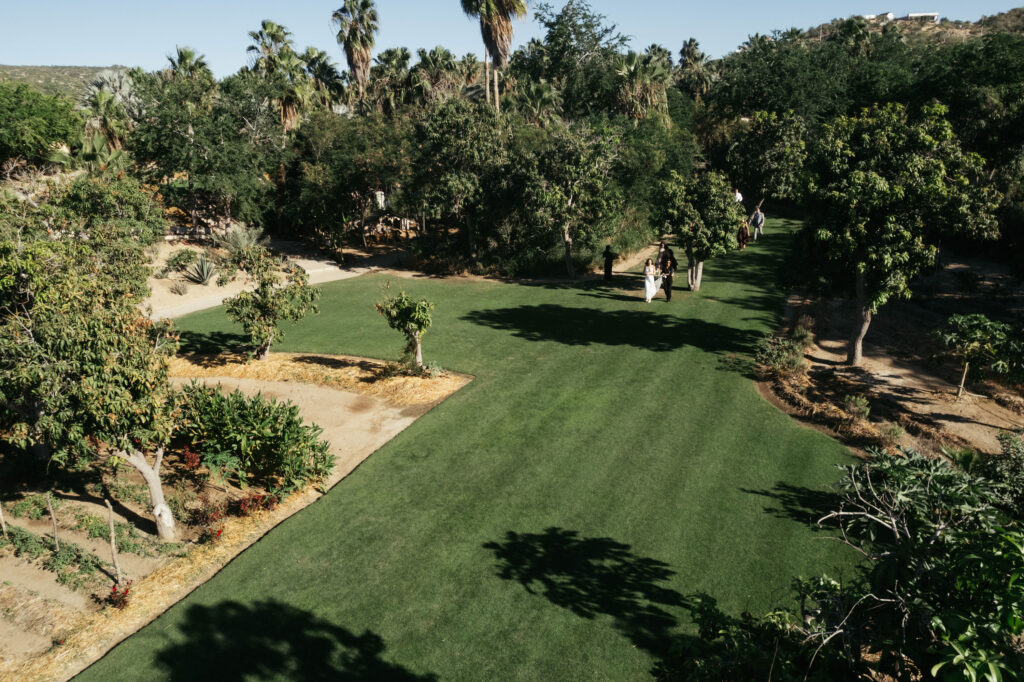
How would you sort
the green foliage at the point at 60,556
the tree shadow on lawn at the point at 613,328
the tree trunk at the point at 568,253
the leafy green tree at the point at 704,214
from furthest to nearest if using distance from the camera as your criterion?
the tree trunk at the point at 568,253
the leafy green tree at the point at 704,214
the tree shadow on lawn at the point at 613,328
the green foliage at the point at 60,556

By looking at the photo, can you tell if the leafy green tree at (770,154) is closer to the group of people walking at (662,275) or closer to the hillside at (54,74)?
the group of people walking at (662,275)

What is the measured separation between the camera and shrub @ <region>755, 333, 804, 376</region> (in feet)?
57.1

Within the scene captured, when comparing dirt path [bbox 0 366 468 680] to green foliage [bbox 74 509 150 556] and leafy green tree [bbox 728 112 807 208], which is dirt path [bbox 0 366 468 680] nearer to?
green foliage [bbox 74 509 150 556]

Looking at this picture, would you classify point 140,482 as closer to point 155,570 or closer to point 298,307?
point 155,570

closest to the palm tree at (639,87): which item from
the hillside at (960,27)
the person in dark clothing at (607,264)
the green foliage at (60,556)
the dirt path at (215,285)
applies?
the person in dark clothing at (607,264)

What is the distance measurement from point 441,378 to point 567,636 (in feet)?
34.1

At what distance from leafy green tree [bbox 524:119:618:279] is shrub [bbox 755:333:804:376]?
11880mm

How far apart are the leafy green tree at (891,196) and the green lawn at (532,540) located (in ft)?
15.3

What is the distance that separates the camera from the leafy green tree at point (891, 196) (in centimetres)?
1470

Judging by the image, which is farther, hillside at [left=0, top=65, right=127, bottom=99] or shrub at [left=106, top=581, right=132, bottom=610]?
hillside at [left=0, top=65, right=127, bottom=99]

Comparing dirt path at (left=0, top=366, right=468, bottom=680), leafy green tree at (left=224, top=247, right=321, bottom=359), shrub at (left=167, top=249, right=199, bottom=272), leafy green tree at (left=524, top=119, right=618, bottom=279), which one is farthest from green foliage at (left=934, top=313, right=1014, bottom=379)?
shrub at (left=167, top=249, right=199, bottom=272)

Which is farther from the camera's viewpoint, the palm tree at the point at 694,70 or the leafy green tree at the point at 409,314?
the palm tree at the point at 694,70

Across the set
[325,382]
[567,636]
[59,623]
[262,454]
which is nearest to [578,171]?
[325,382]

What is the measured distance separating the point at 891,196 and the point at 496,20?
36.6 meters
